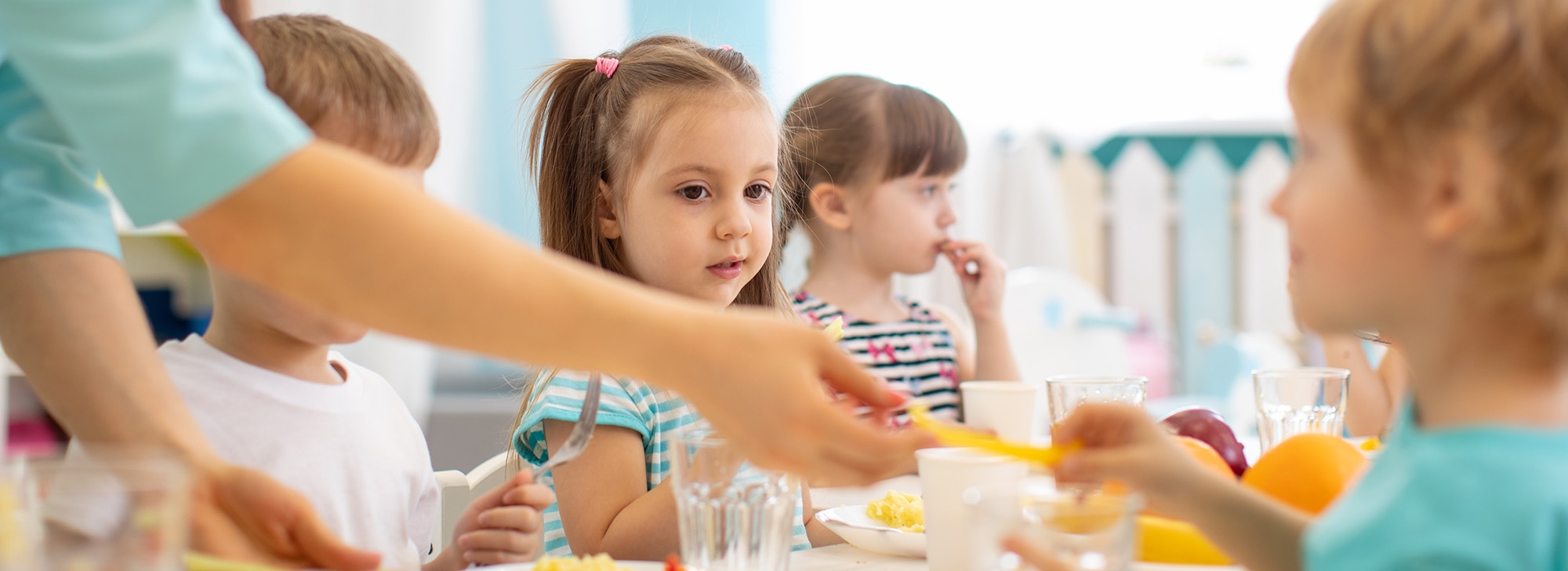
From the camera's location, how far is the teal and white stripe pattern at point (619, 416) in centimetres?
107

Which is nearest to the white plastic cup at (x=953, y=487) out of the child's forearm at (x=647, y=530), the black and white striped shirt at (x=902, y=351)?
the child's forearm at (x=647, y=530)

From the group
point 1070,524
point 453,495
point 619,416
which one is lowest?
point 453,495

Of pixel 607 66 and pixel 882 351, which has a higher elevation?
pixel 607 66

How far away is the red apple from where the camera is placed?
0.96m

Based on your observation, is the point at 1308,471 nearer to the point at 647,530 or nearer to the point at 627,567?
the point at 627,567

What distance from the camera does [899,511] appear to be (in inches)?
35.9

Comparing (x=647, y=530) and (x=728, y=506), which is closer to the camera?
(x=728, y=506)

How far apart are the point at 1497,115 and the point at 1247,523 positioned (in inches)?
10.2

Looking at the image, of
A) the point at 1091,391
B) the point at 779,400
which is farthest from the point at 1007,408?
the point at 779,400

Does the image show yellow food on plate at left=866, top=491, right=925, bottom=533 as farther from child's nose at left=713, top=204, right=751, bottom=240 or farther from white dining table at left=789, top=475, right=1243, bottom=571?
child's nose at left=713, top=204, right=751, bottom=240

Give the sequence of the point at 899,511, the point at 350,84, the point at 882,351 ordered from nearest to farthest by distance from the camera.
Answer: the point at 899,511 < the point at 350,84 < the point at 882,351

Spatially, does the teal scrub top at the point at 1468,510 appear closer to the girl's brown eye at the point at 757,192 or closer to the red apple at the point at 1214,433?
the red apple at the point at 1214,433

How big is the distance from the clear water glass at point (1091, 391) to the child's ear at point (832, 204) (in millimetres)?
998

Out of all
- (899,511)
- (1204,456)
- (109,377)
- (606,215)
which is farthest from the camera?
(606,215)
